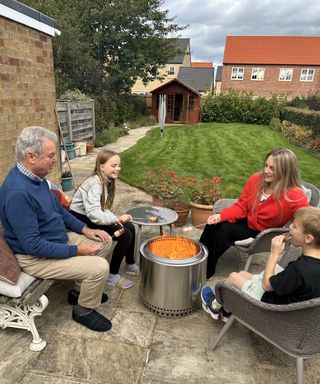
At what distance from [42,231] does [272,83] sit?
124ft

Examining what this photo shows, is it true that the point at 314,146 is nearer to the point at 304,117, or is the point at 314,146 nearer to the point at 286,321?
the point at 304,117

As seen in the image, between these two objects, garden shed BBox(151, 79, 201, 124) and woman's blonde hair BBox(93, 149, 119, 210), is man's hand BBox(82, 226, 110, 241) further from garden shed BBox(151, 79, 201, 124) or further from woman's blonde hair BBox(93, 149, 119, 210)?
garden shed BBox(151, 79, 201, 124)

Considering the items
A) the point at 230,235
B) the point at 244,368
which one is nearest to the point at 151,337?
the point at 244,368

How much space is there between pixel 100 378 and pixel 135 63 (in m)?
19.8

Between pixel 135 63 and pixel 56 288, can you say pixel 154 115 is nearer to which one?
pixel 135 63

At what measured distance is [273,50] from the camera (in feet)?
118

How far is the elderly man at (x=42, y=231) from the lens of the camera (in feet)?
7.54

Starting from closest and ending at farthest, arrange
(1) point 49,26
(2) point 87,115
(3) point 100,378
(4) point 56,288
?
(3) point 100,378 < (4) point 56,288 < (1) point 49,26 < (2) point 87,115

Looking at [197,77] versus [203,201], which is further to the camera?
[197,77]

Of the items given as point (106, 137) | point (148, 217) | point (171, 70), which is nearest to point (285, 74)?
point (171, 70)

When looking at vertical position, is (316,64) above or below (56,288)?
above

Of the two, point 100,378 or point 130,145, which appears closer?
point 100,378

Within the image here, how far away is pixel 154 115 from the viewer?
24234 mm

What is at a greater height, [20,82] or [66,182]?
[20,82]
